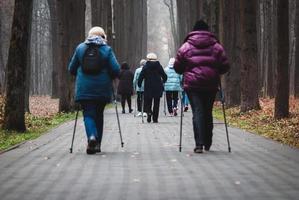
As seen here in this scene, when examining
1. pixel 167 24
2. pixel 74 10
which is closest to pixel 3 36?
→ pixel 74 10

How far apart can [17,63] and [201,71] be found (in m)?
5.51

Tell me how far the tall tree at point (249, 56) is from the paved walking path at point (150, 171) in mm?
8095

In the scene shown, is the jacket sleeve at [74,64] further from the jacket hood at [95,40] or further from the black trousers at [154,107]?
the black trousers at [154,107]

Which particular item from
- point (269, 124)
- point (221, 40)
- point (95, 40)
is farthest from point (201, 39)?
point (221, 40)

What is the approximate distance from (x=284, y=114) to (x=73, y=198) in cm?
1211

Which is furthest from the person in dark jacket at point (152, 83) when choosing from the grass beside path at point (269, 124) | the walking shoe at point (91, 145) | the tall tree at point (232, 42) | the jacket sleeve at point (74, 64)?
the walking shoe at point (91, 145)

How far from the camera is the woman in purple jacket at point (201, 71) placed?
1133 cm

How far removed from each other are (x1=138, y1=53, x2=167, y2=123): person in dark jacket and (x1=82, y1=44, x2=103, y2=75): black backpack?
8.96 meters

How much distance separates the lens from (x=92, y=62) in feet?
37.5

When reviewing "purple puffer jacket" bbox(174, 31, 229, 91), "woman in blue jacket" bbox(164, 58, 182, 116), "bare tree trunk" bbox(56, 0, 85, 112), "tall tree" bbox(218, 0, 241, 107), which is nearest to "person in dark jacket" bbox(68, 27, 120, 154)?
"purple puffer jacket" bbox(174, 31, 229, 91)

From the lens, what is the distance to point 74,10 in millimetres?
26297

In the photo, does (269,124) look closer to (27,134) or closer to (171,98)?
(27,134)

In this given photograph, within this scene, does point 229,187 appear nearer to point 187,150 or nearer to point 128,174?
point 128,174

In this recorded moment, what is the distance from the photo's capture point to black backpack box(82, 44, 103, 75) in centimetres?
1143
